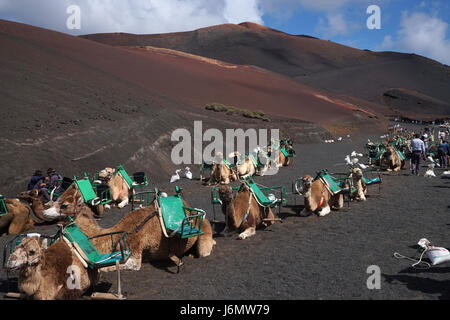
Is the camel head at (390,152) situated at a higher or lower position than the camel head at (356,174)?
higher

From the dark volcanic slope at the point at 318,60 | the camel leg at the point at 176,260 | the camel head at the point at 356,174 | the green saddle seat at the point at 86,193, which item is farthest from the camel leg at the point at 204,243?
the dark volcanic slope at the point at 318,60

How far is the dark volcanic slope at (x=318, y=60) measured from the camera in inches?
4774

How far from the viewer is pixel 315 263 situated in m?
6.73

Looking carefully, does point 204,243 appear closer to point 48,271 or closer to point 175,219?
point 175,219

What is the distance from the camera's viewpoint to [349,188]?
444 inches

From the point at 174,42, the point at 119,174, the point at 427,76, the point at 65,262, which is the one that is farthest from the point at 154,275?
the point at 174,42

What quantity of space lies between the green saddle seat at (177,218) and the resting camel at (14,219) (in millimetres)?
5003

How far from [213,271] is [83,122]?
676 inches

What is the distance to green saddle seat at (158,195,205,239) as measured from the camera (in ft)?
20.5

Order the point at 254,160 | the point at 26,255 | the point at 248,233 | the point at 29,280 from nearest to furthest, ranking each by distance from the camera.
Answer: the point at 26,255 → the point at 29,280 → the point at 248,233 → the point at 254,160

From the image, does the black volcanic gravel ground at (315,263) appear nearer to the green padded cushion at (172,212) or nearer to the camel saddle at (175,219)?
the camel saddle at (175,219)

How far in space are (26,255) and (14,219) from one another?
597 cm

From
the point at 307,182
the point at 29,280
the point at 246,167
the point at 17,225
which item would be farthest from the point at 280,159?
the point at 29,280

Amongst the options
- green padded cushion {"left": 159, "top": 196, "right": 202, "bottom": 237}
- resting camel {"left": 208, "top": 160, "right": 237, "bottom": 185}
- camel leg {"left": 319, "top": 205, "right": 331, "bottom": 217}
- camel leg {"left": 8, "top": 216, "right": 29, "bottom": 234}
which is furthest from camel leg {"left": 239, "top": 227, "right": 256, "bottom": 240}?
resting camel {"left": 208, "top": 160, "right": 237, "bottom": 185}
